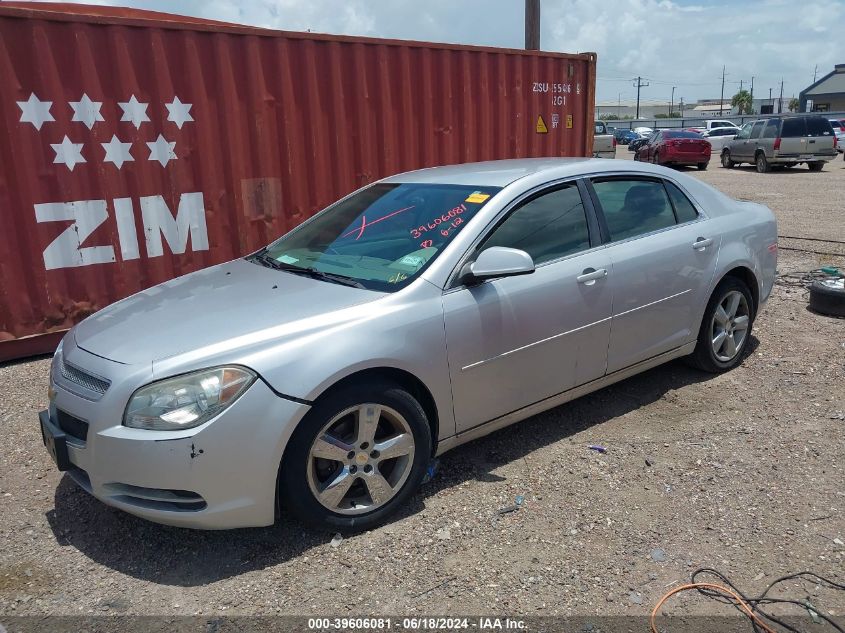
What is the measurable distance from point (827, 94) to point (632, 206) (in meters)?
75.0

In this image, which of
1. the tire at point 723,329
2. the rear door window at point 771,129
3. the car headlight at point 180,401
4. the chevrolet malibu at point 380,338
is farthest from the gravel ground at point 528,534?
the rear door window at point 771,129

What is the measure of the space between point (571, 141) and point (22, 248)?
6567 mm

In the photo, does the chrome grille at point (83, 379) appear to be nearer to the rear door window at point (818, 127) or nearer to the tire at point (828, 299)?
the tire at point (828, 299)

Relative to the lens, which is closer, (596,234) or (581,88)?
(596,234)

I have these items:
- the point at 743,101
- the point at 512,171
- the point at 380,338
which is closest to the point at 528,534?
the point at 380,338

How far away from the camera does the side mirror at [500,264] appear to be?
3.19m

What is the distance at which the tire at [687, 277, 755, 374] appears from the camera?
4.59 meters

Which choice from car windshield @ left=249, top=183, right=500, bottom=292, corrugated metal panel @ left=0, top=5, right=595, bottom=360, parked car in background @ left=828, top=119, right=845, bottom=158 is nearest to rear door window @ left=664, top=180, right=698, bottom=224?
car windshield @ left=249, top=183, right=500, bottom=292

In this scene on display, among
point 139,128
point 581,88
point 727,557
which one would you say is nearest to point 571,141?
point 581,88

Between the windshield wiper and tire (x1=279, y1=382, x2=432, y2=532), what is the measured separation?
1.93ft

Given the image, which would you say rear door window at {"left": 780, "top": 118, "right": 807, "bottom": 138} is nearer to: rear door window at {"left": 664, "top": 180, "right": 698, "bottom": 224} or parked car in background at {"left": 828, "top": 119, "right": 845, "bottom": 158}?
parked car in background at {"left": 828, "top": 119, "right": 845, "bottom": 158}

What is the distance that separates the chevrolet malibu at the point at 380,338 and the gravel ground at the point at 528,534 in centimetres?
27

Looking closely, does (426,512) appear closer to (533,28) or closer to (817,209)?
(533,28)

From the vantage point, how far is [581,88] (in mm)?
8812
